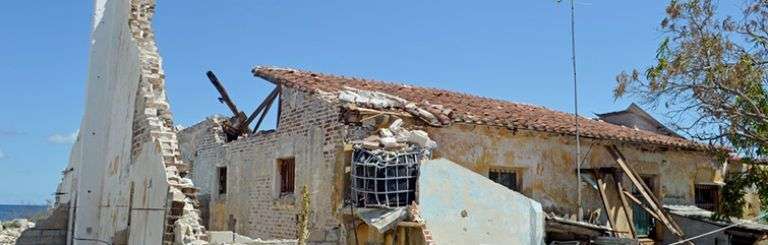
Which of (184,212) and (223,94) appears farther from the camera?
(223,94)

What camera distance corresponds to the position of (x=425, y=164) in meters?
11.5

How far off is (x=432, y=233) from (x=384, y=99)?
276cm

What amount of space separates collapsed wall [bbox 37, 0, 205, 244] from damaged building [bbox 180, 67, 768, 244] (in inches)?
120

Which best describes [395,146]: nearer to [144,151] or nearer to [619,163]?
[144,151]

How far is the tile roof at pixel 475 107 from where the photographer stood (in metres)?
13.6

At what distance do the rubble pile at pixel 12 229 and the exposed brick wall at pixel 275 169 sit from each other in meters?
4.05

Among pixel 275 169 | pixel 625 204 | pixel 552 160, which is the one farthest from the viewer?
pixel 552 160

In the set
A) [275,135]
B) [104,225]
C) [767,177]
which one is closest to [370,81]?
[275,135]

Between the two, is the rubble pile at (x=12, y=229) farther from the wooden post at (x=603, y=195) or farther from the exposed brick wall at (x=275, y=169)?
the wooden post at (x=603, y=195)

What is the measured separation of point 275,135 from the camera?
1438cm

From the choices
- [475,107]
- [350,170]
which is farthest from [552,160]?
[350,170]

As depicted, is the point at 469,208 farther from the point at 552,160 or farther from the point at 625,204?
the point at 625,204

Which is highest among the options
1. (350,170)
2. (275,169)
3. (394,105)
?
(394,105)

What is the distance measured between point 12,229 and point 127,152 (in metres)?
7.40
